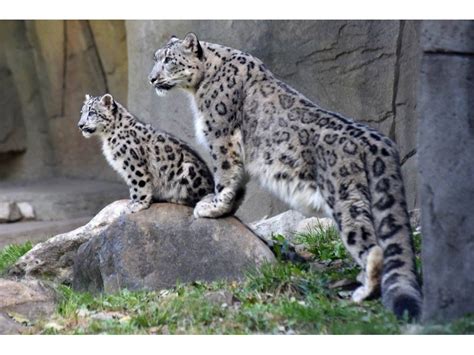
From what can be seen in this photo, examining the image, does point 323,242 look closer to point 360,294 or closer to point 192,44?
point 360,294

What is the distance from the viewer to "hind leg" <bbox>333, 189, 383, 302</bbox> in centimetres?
698

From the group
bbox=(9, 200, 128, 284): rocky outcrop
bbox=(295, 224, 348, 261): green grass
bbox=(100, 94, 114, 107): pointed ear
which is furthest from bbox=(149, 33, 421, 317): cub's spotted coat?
bbox=(9, 200, 128, 284): rocky outcrop

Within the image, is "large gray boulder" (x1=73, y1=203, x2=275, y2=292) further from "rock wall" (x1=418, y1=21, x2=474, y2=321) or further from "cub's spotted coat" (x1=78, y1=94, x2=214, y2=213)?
"rock wall" (x1=418, y1=21, x2=474, y2=321)

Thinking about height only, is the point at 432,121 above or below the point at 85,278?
above

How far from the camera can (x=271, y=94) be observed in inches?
322

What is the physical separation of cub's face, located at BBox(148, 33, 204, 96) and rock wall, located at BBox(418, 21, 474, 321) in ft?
8.83

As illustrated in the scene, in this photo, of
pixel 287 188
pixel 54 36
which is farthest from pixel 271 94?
pixel 54 36

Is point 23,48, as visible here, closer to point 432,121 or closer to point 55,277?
point 55,277

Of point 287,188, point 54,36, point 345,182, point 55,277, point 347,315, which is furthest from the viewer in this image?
point 54,36

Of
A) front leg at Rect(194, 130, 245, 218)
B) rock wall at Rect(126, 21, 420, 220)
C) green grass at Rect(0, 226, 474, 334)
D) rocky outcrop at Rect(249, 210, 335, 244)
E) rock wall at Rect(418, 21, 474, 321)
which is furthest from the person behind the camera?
rock wall at Rect(126, 21, 420, 220)

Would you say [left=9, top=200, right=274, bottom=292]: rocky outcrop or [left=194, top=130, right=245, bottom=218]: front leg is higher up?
[left=194, top=130, right=245, bottom=218]: front leg

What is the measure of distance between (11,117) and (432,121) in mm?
11246

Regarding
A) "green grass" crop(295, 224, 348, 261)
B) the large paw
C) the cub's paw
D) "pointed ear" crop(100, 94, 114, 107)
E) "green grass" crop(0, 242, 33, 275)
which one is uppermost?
"pointed ear" crop(100, 94, 114, 107)

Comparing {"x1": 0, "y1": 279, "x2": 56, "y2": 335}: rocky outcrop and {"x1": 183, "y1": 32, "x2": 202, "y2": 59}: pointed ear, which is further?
{"x1": 183, "y1": 32, "x2": 202, "y2": 59}: pointed ear
